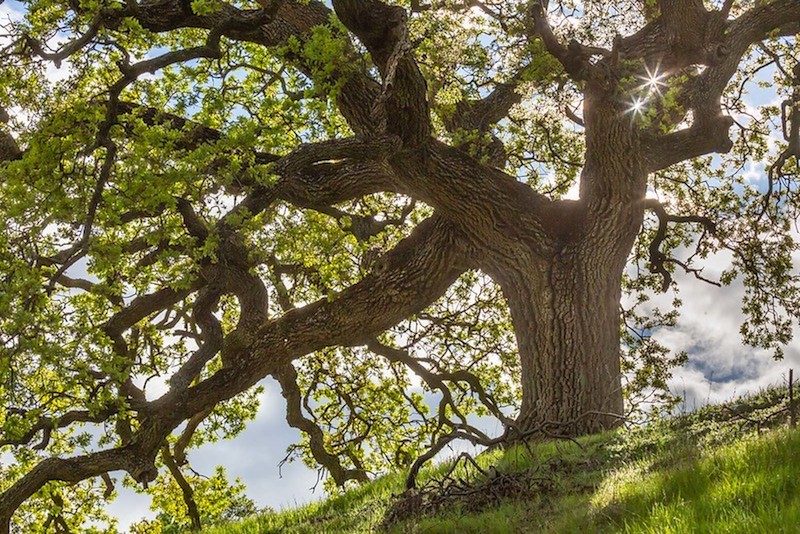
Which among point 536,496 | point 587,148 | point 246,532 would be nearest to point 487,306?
point 587,148

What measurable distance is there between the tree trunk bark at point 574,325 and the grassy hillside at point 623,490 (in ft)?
7.09

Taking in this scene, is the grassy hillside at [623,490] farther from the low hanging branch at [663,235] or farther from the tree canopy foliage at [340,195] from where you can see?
the low hanging branch at [663,235]

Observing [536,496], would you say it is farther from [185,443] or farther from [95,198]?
[185,443]

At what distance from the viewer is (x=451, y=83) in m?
13.9

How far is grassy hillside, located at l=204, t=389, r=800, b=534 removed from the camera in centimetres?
474

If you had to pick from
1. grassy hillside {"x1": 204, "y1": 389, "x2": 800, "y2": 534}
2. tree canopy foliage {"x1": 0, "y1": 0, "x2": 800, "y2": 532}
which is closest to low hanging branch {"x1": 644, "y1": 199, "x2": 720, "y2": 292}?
tree canopy foliage {"x1": 0, "y1": 0, "x2": 800, "y2": 532}

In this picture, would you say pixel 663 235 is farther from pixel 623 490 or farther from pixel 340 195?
pixel 623 490

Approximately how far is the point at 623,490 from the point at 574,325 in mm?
6865

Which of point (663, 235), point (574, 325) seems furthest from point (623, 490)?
point (663, 235)

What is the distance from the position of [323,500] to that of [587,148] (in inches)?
309

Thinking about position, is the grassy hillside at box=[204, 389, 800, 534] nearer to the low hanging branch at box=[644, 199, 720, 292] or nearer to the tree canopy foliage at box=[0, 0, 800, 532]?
the tree canopy foliage at box=[0, 0, 800, 532]

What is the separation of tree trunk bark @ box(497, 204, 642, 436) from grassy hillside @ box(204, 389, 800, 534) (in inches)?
85.1

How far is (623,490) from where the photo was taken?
18.9 feet

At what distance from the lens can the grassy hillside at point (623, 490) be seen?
474 cm
